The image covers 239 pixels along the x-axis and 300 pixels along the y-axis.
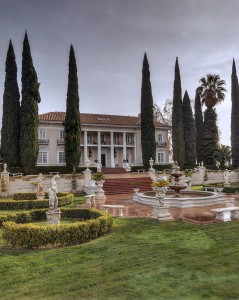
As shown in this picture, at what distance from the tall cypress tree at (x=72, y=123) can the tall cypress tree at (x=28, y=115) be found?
159 inches

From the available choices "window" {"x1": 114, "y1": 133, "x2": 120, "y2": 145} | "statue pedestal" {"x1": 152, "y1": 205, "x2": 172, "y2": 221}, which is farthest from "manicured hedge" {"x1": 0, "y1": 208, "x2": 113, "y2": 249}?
"window" {"x1": 114, "y1": 133, "x2": 120, "y2": 145}

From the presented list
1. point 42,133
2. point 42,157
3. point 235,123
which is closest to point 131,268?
point 42,157

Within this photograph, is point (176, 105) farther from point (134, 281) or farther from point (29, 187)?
point (134, 281)

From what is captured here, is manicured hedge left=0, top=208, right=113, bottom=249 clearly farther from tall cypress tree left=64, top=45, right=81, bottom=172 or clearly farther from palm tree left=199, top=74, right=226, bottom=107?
palm tree left=199, top=74, right=226, bottom=107

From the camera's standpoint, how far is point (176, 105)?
4300 cm

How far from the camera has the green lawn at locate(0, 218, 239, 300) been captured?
5.84 metres

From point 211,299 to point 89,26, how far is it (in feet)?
48.9

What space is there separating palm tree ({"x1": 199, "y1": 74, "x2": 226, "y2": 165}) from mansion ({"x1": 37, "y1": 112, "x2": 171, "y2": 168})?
6.54m

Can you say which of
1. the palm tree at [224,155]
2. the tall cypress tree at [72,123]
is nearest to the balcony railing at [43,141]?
the tall cypress tree at [72,123]

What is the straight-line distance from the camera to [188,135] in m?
46.6

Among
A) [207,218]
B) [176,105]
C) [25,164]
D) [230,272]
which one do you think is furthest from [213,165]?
[230,272]

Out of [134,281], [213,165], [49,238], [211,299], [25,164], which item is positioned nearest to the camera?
[211,299]

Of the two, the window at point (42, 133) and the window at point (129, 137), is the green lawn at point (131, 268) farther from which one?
the window at point (129, 137)

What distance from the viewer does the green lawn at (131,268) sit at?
5836 mm
